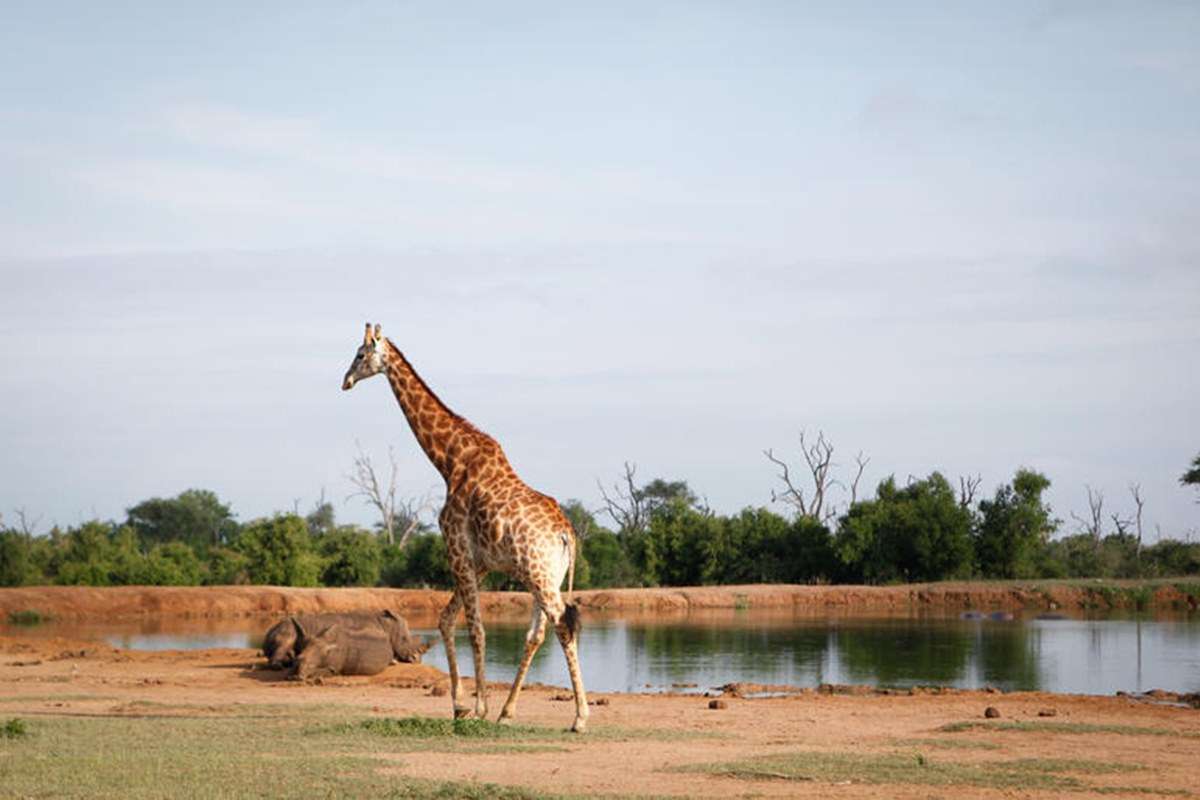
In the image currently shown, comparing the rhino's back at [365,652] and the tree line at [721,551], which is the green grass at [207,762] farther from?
the tree line at [721,551]

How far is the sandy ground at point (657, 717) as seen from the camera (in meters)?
12.4

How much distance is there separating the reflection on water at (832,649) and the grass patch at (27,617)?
146cm

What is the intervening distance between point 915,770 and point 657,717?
5.48m

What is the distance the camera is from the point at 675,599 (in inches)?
2084

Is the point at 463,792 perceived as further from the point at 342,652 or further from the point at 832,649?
the point at 832,649

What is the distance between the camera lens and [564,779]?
40.3 feet

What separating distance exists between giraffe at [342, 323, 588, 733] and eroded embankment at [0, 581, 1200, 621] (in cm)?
2878

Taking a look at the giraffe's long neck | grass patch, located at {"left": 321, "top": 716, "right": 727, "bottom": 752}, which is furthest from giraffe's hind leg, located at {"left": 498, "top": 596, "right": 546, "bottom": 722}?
the giraffe's long neck

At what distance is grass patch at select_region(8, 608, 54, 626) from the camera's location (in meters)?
40.3

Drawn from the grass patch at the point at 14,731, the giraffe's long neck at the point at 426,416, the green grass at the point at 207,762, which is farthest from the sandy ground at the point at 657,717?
the giraffe's long neck at the point at 426,416

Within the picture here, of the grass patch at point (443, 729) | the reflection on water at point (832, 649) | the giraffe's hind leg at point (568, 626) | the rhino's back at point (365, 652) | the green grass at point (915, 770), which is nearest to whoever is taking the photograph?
the green grass at point (915, 770)

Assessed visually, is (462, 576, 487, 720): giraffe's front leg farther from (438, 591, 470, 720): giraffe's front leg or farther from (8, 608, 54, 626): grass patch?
(8, 608, 54, 626): grass patch

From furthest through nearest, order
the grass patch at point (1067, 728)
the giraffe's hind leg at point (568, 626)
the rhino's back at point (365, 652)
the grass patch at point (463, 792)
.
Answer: the rhino's back at point (365, 652), the grass patch at point (1067, 728), the giraffe's hind leg at point (568, 626), the grass patch at point (463, 792)

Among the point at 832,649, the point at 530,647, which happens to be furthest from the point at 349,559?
the point at 530,647
